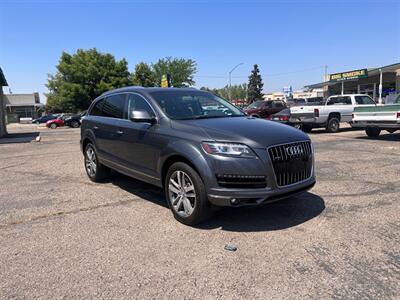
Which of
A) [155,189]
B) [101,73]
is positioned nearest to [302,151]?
[155,189]

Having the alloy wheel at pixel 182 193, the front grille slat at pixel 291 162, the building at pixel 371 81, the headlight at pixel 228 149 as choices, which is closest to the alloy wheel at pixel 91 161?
the alloy wheel at pixel 182 193

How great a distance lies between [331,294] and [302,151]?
2014 millimetres

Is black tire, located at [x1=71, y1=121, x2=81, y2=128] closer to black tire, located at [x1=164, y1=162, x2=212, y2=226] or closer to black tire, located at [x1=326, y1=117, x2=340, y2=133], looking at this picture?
black tire, located at [x1=326, y1=117, x2=340, y2=133]

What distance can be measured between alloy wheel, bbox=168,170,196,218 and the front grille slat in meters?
1.04

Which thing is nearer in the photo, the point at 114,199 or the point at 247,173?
the point at 247,173

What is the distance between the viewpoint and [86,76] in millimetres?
50219

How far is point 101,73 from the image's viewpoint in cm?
5078

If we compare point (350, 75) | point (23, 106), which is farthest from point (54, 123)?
point (23, 106)

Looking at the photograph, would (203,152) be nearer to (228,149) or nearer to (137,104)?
(228,149)

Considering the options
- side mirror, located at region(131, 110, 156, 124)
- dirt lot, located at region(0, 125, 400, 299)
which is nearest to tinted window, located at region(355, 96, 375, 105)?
dirt lot, located at region(0, 125, 400, 299)

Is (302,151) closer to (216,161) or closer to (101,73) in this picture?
(216,161)

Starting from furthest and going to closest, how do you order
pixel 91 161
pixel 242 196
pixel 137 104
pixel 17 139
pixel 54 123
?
pixel 54 123, pixel 17 139, pixel 91 161, pixel 137 104, pixel 242 196

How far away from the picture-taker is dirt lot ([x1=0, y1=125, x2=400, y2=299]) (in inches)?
125

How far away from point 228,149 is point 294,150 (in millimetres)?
884
